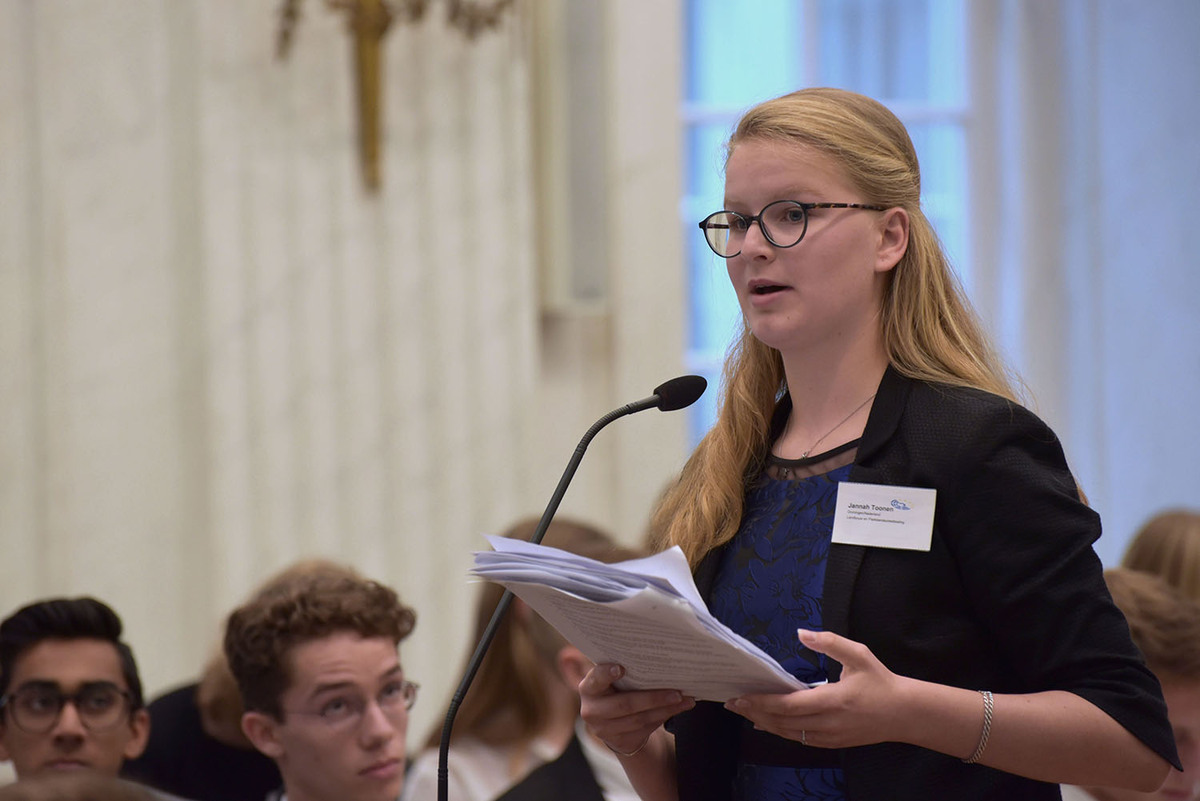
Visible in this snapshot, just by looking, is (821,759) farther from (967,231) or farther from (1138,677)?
(967,231)

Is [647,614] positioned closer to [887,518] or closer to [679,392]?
[887,518]

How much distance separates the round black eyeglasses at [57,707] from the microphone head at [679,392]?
1.68 meters

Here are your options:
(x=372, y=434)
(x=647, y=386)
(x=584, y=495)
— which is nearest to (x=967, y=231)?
(x=647, y=386)

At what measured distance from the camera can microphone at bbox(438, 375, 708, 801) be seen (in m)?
1.67

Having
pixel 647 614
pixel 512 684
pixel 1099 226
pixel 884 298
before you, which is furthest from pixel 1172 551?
pixel 1099 226

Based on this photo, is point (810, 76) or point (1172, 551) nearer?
point (1172, 551)

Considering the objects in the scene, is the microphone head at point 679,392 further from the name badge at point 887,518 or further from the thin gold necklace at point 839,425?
the name badge at point 887,518

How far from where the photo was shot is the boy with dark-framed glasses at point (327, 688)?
111 inches

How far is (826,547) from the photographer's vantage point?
1.66 m

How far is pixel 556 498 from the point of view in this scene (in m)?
1.79

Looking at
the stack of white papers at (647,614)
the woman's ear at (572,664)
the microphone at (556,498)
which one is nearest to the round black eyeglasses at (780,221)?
the microphone at (556,498)

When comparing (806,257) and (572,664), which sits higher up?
(806,257)

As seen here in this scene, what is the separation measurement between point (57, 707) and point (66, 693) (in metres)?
0.03

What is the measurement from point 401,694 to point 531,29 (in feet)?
9.89
